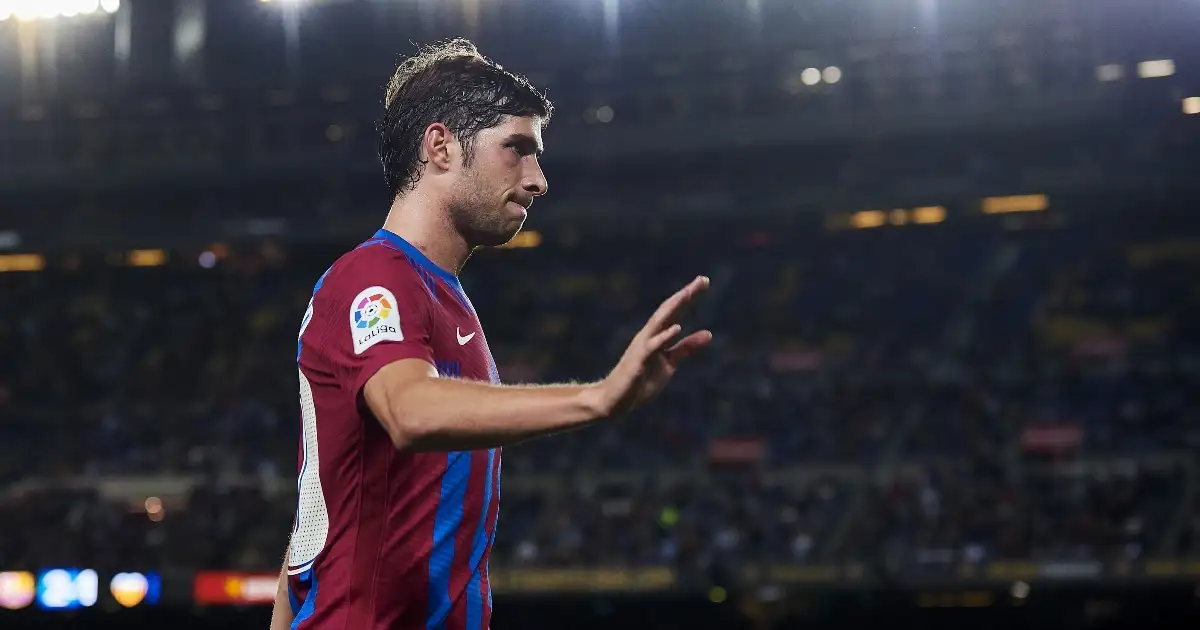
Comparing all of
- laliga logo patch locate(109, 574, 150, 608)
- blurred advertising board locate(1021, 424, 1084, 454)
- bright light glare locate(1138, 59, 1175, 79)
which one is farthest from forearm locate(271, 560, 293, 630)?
bright light glare locate(1138, 59, 1175, 79)

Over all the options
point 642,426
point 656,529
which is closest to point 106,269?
point 642,426

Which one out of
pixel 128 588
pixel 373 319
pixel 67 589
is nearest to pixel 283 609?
pixel 373 319

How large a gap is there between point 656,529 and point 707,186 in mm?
7391

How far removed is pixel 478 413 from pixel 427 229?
26.5 inches

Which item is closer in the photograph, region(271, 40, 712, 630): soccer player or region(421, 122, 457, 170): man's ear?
region(271, 40, 712, 630): soccer player

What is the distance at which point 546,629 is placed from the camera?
590 inches

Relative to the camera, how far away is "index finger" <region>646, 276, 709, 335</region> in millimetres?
2057

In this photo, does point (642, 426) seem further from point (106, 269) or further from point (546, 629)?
point (106, 269)

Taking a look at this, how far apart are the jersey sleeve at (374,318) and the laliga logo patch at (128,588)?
15.6m

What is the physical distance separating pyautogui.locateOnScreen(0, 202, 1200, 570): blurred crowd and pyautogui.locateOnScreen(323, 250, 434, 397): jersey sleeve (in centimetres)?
1395

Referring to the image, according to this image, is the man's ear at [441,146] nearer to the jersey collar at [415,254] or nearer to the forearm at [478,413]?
the jersey collar at [415,254]

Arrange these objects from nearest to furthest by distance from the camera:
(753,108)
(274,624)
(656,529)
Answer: (274,624)
(656,529)
(753,108)

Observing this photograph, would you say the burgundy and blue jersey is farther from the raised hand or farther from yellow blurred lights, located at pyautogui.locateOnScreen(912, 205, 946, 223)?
yellow blurred lights, located at pyautogui.locateOnScreen(912, 205, 946, 223)

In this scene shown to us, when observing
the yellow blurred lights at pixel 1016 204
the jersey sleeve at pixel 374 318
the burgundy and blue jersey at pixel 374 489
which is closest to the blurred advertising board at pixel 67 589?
the yellow blurred lights at pixel 1016 204
